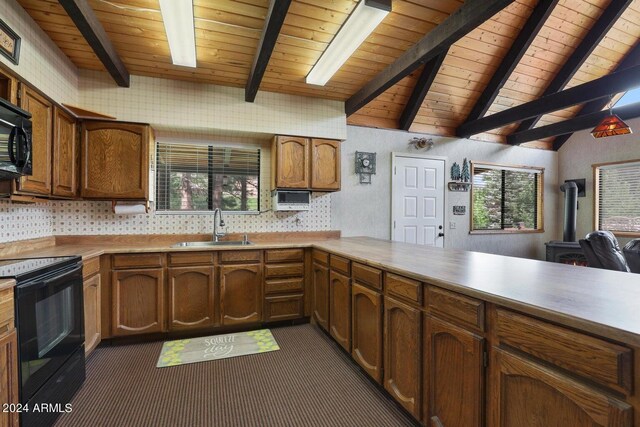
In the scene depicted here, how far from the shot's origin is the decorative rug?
253 centimetres

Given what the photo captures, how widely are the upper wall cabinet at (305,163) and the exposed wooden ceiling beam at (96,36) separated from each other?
62.0 inches

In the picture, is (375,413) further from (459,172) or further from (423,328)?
(459,172)

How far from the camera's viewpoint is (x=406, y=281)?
171cm

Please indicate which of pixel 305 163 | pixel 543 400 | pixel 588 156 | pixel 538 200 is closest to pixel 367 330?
pixel 543 400

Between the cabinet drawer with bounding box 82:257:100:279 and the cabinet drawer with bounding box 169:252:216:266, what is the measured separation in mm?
562

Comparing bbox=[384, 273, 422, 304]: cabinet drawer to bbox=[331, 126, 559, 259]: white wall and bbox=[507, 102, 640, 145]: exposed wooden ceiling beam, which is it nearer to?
bbox=[331, 126, 559, 259]: white wall

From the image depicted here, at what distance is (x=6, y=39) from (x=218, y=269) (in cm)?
221

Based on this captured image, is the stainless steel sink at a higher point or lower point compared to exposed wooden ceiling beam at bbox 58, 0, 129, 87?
lower

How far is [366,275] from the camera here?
7.02ft

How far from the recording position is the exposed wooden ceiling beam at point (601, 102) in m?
4.41

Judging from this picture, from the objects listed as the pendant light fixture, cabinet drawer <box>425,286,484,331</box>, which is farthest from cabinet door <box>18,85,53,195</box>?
the pendant light fixture

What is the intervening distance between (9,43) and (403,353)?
3.15m

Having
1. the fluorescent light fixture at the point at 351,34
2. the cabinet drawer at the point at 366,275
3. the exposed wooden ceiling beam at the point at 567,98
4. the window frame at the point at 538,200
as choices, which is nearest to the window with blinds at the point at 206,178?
the fluorescent light fixture at the point at 351,34

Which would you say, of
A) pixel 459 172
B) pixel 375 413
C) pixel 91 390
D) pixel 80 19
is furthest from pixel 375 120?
pixel 91 390
